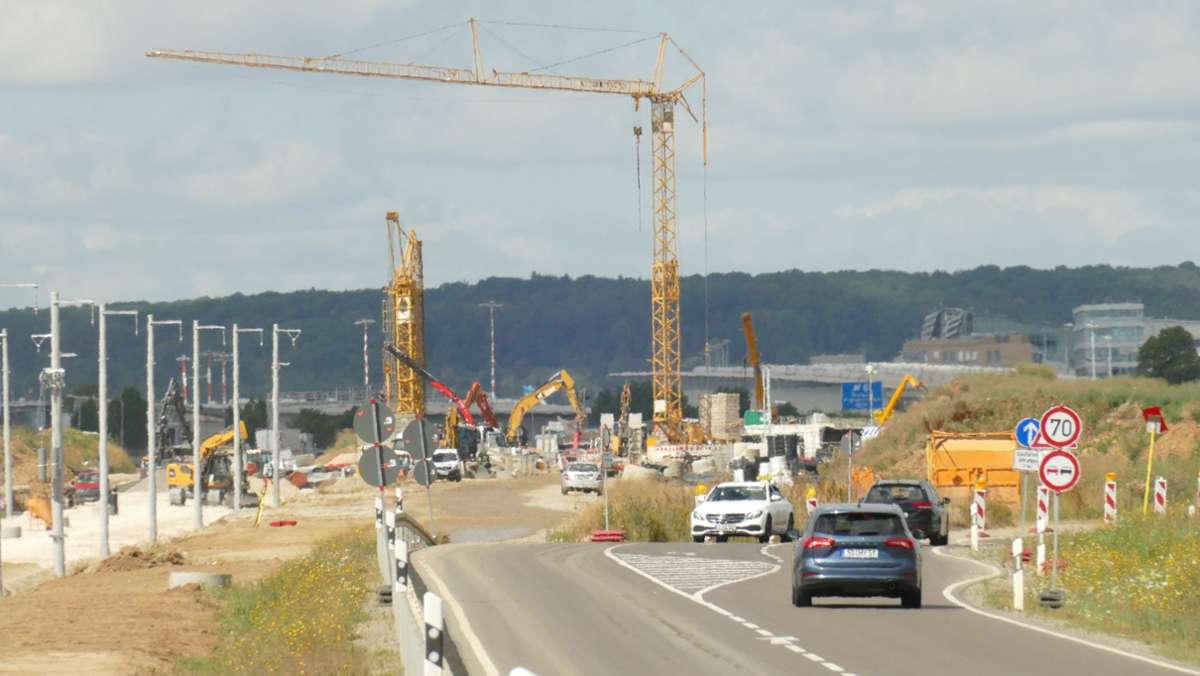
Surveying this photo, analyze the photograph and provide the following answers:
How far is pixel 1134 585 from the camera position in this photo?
92.8 feet

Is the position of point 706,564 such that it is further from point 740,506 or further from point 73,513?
point 73,513

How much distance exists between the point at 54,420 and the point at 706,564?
60.1 feet

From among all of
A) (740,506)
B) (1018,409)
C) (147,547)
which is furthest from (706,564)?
(1018,409)

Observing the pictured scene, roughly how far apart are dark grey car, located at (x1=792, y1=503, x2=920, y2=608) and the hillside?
4106 centimetres

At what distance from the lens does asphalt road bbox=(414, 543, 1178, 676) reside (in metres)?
20.2

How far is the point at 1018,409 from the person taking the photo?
8219 cm

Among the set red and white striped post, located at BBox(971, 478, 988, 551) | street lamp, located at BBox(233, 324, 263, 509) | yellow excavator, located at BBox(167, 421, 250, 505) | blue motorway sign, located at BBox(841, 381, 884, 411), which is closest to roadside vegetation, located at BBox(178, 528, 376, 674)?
red and white striped post, located at BBox(971, 478, 988, 551)

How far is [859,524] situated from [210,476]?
244ft

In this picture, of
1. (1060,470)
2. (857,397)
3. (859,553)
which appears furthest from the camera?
(857,397)

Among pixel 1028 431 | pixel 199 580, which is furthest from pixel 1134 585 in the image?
pixel 199 580

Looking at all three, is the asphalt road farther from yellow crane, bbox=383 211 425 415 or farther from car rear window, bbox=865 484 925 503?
yellow crane, bbox=383 211 425 415

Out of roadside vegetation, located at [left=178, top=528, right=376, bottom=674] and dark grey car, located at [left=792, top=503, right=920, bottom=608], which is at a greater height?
dark grey car, located at [left=792, top=503, right=920, bottom=608]

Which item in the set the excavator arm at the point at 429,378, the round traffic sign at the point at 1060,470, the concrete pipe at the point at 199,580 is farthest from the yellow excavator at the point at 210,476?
the round traffic sign at the point at 1060,470

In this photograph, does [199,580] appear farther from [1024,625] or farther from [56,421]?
[1024,625]
